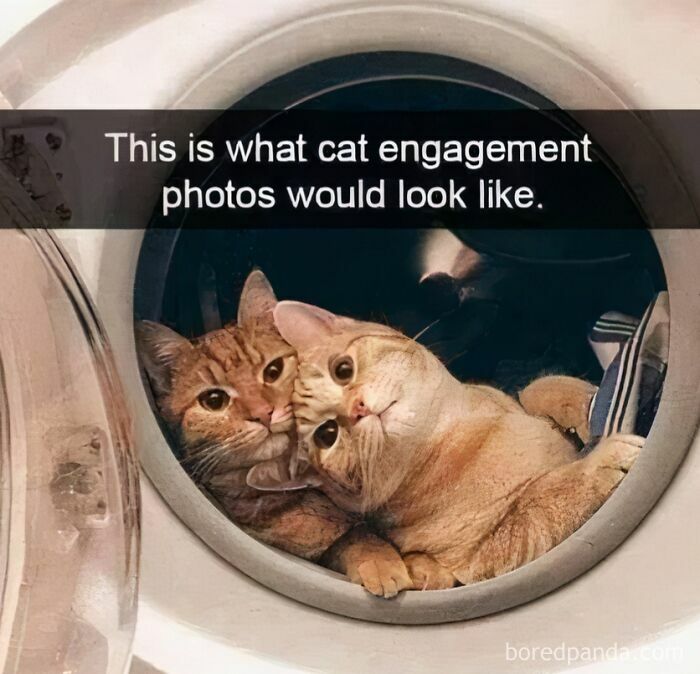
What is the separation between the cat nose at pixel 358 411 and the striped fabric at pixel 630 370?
256 millimetres

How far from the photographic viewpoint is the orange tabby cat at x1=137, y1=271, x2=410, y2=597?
0.91 meters

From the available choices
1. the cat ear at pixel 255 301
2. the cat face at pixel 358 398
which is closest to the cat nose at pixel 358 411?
the cat face at pixel 358 398

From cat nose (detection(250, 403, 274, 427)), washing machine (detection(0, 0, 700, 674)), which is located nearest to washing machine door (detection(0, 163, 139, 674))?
washing machine (detection(0, 0, 700, 674))

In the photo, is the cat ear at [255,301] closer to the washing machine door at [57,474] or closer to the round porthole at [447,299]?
the round porthole at [447,299]

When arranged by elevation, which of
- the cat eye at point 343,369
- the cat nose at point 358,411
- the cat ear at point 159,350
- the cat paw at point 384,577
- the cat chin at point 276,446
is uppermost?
the cat ear at point 159,350

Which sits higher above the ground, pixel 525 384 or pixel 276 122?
pixel 276 122

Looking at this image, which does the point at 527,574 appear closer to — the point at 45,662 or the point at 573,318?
the point at 573,318

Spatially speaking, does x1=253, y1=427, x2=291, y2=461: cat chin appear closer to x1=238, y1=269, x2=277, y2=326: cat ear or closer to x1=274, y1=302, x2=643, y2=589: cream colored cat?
x1=274, y1=302, x2=643, y2=589: cream colored cat

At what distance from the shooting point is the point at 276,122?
918 mm

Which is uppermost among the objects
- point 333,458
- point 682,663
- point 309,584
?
point 333,458

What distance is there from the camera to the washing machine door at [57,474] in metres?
0.90

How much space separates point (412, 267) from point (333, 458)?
0.24m

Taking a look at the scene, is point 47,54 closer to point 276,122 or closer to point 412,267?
point 276,122

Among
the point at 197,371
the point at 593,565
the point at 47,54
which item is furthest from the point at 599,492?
the point at 47,54
